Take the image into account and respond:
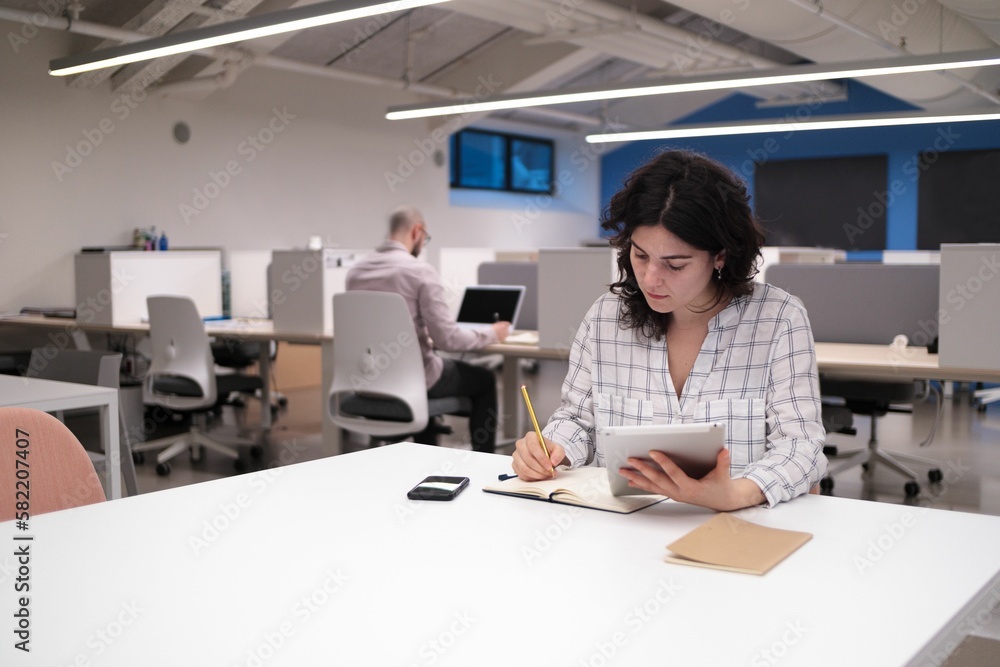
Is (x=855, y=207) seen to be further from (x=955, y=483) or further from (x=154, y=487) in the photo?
(x=154, y=487)

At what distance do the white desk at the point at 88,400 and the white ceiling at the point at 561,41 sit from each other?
3783mm

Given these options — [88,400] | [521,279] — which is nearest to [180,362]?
[88,400]

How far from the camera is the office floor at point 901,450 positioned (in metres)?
4.11

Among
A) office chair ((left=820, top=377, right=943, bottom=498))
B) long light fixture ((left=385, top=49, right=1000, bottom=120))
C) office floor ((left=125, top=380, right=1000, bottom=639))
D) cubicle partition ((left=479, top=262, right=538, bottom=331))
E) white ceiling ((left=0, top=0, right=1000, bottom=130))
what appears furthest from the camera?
white ceiling ((left=0, top=0, right=1000, bottom=130))

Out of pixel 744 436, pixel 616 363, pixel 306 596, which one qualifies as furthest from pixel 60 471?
pixel 744 436

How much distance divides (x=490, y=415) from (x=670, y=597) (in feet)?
9.93

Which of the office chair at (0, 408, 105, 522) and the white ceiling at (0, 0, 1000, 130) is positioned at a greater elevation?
the white ceiling at (0, 0, 1000, 130)

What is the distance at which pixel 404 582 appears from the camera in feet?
3.63

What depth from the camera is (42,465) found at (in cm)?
158

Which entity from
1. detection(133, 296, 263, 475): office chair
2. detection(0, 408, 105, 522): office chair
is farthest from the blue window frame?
detection(0, 408, 105, 522): office chair

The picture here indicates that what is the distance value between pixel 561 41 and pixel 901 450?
4601 mm

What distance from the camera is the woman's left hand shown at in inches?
52.4

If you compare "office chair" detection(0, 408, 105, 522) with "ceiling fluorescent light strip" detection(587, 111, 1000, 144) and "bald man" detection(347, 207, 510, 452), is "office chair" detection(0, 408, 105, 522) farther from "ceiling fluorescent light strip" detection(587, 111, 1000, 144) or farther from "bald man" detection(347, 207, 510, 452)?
"ceiling fluorescent light strip" detection(587, 111, 1000, 144)

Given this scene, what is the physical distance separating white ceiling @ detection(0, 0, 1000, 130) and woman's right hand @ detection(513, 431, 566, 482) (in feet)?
14.5
